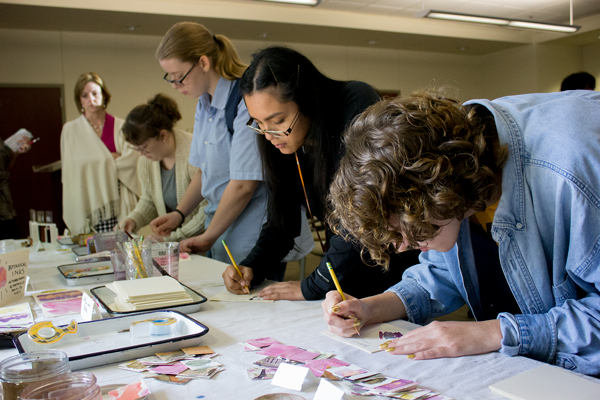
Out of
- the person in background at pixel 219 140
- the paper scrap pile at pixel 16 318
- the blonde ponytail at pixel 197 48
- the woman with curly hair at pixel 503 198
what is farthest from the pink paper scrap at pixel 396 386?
the blonde ponytail at pixel 197 48

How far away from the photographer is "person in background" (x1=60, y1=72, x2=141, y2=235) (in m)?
3.34

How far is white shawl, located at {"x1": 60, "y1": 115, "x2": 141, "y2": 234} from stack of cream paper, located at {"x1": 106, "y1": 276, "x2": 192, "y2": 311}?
2266mm

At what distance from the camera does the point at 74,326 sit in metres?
0.99

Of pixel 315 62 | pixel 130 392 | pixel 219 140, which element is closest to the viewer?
pixel 130 392

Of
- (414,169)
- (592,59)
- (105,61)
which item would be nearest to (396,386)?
(414,169)

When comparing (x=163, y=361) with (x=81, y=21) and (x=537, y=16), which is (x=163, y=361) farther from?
(x=537, y=16)

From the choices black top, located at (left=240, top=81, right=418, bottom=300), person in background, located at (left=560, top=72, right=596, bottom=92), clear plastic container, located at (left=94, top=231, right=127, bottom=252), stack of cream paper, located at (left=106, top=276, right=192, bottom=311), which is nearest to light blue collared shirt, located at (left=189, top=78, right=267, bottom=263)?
black top, located at (left=240, top=81, right=418, bottom=300)

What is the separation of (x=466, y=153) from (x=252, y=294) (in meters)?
0.78

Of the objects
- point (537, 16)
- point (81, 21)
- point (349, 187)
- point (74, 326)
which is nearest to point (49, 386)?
point (74, 326)

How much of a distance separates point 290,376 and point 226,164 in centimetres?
151

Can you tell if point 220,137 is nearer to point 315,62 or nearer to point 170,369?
point 170,369

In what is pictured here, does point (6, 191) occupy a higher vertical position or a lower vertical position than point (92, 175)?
lower

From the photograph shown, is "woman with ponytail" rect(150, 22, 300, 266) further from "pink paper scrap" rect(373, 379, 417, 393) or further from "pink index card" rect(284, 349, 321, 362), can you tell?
"pink paper scrap" rect(373, 379, 417, 393)

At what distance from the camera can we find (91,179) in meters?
3.32
